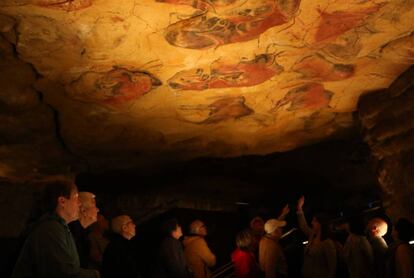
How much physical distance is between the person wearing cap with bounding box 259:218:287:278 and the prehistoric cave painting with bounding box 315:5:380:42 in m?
2.37

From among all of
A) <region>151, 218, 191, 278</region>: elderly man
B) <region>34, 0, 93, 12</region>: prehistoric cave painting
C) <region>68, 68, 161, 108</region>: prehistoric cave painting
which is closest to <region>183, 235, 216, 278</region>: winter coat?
<region>151, 218, 191, 278</region>: elderly man

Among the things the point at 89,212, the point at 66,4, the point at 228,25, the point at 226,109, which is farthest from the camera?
the point at 226,109

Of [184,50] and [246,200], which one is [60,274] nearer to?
[184,50]

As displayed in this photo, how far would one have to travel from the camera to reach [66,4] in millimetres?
3750

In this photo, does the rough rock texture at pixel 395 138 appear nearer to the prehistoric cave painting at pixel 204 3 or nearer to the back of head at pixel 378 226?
the back of head at pixel 378 226

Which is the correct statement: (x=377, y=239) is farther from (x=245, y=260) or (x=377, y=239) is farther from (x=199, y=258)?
(x=199, y=258)

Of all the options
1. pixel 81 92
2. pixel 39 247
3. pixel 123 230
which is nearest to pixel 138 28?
pixel 81 92

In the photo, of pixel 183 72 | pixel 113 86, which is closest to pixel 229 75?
pixel 183 72

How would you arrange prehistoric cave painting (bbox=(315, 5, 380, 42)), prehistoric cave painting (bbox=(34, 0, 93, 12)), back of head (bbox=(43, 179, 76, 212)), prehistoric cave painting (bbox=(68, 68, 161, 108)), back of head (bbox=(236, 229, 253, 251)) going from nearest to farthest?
back of head (bbox=(43, 179, 76, 212)) → prehistoric cave painting (bbox=(34, 0, 93, 12)) → prehistoric cave painting (bbox=(315, 5, 380, 42)) → prehistoric cave painting (bbox=(68, 68, 161, 108)) → back of head (bbox=(236, 229, 253, 251))

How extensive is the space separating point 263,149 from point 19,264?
5.64 meters

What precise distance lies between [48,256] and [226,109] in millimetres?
3981

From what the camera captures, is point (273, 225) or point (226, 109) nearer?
point (273, 225)

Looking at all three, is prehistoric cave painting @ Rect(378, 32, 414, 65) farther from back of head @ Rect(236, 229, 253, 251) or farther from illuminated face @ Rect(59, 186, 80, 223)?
illuminated face @ Rect(59, 186, 80, 223)

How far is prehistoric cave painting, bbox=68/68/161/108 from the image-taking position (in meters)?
5.02
